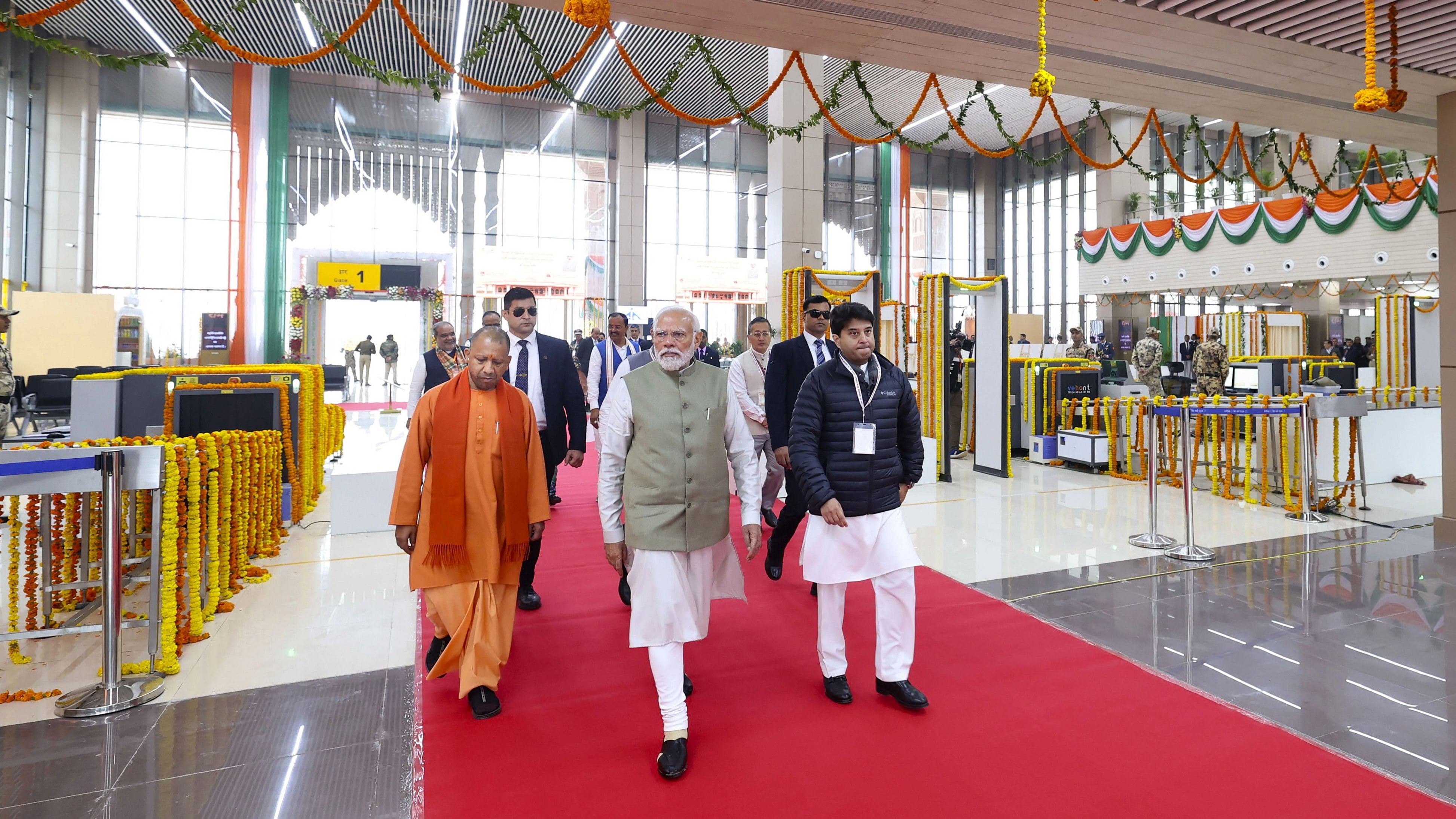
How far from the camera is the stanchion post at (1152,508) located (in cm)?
518

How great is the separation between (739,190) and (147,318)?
53.5 feet

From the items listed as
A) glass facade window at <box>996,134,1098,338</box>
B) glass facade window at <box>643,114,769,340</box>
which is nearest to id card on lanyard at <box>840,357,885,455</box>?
glass facade window at <box>643,114,769,340</box>

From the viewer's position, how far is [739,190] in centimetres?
2342

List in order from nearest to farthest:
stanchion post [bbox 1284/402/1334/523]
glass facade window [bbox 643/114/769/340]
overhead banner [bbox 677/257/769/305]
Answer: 1. stanchion post [bbox 1284/402/1334/523]
2. overhead banner [bbox 677/257/769/305]
3. glass facade window [bbox 643/114/769/340]

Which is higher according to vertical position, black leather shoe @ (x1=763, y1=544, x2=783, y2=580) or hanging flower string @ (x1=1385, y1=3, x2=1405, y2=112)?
hanging flower string @ (x1=1385, y1=3, x2=1405, y2=112)

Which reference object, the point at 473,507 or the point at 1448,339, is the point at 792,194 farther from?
the point at 473,507

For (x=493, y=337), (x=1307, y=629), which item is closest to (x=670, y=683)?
(x=493, y=337)

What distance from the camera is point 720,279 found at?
72.6ft

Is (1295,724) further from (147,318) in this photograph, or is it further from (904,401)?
(147,318)

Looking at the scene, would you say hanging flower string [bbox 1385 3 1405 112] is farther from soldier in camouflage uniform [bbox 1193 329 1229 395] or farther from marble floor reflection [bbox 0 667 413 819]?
marble floor reflection [bbox 0 667 413 819]

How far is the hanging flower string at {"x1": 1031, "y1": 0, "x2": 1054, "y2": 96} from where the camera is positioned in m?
4.59

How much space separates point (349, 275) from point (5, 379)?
1385cm

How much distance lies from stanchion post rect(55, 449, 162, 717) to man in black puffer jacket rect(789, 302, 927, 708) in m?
2.58

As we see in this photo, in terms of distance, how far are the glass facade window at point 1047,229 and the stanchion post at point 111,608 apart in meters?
25.2
